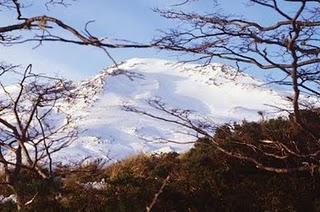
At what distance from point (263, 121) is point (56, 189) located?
399cm

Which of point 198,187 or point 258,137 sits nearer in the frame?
point 198,187

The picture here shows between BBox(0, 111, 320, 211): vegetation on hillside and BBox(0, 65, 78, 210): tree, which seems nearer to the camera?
BBox(0, 65, 78, 210): tree

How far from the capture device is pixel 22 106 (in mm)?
7836

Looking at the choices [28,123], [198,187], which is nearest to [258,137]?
[198,187]

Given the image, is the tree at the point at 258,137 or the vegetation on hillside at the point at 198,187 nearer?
the tree at the point at 258,137

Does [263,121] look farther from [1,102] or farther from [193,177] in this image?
[1,102]

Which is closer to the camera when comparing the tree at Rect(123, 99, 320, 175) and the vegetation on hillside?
the tree at Rect(123, 99, 320, 175)

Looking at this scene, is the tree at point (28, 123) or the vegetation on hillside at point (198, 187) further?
the vegetation on hillside at point (198, 187)

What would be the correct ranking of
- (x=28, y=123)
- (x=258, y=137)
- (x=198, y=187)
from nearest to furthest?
(x=28, y=123) → (x=198, y=187) → (x=258, y=137)

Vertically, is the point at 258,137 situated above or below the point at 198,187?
above

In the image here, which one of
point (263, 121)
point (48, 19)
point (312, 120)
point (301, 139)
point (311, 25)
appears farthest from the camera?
point (263, 121)

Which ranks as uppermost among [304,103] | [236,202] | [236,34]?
[236,34]

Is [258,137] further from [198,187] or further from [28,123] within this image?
[28,123]

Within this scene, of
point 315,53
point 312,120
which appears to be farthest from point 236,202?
point 315,53
